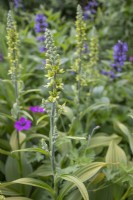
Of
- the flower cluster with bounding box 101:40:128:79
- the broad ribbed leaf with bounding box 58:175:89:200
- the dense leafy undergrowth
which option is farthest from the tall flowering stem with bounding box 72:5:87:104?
the broad ribbed leaf with bounding box 58:175:89:200

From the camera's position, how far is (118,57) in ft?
14.4

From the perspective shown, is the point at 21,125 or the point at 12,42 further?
the point at 21,125

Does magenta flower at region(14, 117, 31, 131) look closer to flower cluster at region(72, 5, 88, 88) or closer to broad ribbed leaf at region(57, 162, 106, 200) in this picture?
flower cluster at region(72, 5, 88, 88)

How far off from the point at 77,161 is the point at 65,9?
263 inches

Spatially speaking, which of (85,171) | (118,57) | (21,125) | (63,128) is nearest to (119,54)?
(118,57)

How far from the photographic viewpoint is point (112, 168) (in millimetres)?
2793

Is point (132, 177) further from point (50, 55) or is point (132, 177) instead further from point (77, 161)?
point (50, 55)

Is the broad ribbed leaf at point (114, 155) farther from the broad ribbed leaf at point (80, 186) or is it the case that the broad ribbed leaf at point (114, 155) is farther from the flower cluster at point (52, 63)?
the flower cluster at point (52, 63)

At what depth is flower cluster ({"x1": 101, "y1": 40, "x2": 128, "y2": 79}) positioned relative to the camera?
4.29 metres

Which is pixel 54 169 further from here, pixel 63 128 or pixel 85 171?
pixel 63 128

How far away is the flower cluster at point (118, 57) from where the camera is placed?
14.1 feet

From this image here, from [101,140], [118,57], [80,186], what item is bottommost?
[80,186]

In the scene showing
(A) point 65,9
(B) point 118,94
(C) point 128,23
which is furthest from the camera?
(A) point 65,9

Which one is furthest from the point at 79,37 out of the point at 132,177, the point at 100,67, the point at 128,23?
the point at 128,23
